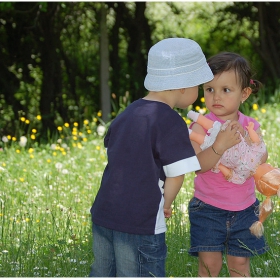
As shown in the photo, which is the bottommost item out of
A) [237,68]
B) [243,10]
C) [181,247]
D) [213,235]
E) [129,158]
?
[181,247]

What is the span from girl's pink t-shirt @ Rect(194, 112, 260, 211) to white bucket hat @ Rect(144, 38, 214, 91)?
0.50 metres

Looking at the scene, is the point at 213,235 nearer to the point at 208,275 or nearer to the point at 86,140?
the point at 208,275

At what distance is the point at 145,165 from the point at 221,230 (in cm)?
74

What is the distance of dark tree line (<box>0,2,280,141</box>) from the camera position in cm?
856

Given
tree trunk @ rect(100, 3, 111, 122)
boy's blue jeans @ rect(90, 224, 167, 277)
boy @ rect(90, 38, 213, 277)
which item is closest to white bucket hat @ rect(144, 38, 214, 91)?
boy @ rect(90, 38, 213, 277)

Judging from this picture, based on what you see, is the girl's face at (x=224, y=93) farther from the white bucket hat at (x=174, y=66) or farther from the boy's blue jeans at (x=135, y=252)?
the boy's blue jeans at (x=135, y=252)

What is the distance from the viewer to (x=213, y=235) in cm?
310

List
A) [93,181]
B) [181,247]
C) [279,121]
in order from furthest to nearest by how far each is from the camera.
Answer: [279,121] < [93,181] < [181,247]

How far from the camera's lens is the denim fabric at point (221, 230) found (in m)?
3.09

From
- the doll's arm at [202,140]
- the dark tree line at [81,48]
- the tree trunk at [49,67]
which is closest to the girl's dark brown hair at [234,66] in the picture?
the doll's arm at [202,140]

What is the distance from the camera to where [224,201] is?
307 cm

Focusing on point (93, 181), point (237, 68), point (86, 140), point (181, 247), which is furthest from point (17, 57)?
point (237, 68)

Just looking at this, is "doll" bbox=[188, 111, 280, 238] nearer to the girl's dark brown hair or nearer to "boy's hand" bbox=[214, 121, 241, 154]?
"boy's hand" bbox=[214, 121, 241, 154]

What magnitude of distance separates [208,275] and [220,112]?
0.81 metres
